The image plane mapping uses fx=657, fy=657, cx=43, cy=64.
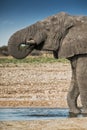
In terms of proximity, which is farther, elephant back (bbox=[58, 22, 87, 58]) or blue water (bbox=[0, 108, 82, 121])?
elephant back (bbox=[58, 22, 87, 58])

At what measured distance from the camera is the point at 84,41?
861 centimetres

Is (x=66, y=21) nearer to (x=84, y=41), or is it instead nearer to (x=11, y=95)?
(x=84, y=41)

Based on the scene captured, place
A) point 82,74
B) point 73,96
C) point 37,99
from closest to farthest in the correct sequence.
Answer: point 82,74
point 73,96
point 37,99

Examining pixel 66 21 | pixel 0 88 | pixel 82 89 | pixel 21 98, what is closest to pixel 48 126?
pixel 82 89

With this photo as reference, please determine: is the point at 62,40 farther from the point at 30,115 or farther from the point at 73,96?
the point at 30,115

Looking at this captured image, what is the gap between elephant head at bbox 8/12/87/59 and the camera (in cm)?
855

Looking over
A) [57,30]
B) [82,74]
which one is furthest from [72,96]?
[57,30]

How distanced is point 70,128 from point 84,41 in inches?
74.8

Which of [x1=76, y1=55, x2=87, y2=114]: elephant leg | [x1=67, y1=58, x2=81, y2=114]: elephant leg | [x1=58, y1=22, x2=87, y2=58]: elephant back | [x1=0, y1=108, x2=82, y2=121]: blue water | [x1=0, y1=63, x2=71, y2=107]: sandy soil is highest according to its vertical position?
[x1=58, y1=22, x2=87, y2=58]: elephant back

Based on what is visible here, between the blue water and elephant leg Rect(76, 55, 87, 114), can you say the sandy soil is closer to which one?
the blue water

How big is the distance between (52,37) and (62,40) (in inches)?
6.3

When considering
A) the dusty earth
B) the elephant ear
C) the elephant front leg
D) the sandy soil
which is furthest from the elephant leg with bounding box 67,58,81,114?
the sandy soil

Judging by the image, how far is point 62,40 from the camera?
346 inches

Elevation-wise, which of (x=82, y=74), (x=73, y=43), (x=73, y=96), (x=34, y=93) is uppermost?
(x=73, y=43)
